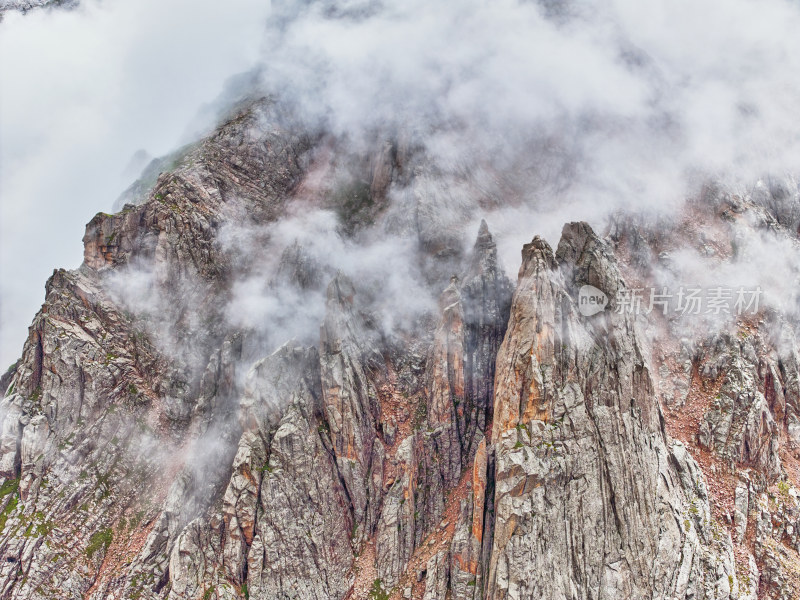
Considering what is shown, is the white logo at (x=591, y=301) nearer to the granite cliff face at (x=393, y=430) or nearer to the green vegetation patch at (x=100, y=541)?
the granite cliff face at (x=393, y=430)

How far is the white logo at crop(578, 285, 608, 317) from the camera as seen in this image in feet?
123

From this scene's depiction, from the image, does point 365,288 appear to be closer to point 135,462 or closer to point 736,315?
point 135,462

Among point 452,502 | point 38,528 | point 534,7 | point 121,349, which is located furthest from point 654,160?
point 38,528

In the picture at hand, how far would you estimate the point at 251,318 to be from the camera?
4650cm

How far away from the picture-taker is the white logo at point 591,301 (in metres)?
→ 37.5

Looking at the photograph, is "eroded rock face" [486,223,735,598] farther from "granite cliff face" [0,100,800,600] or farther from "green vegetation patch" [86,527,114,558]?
"green vegetation patch" [86,527,114,558]

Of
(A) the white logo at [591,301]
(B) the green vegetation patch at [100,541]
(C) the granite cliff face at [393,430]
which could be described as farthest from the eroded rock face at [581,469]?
(B) the green vegetation patch at [100,541]

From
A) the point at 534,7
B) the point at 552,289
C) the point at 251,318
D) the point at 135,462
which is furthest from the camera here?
the point at 534,7

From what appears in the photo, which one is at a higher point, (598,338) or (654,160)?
(654,160)

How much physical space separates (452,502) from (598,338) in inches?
642

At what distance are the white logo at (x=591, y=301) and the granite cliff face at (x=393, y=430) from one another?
49 centimetres

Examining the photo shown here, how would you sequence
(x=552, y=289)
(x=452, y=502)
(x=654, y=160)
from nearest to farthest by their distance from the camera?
(x=552, y=289) < (x=452, y=502) < (x=654, y=160)

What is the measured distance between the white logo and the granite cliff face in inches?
19.1

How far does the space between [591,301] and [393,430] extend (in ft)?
60.3
